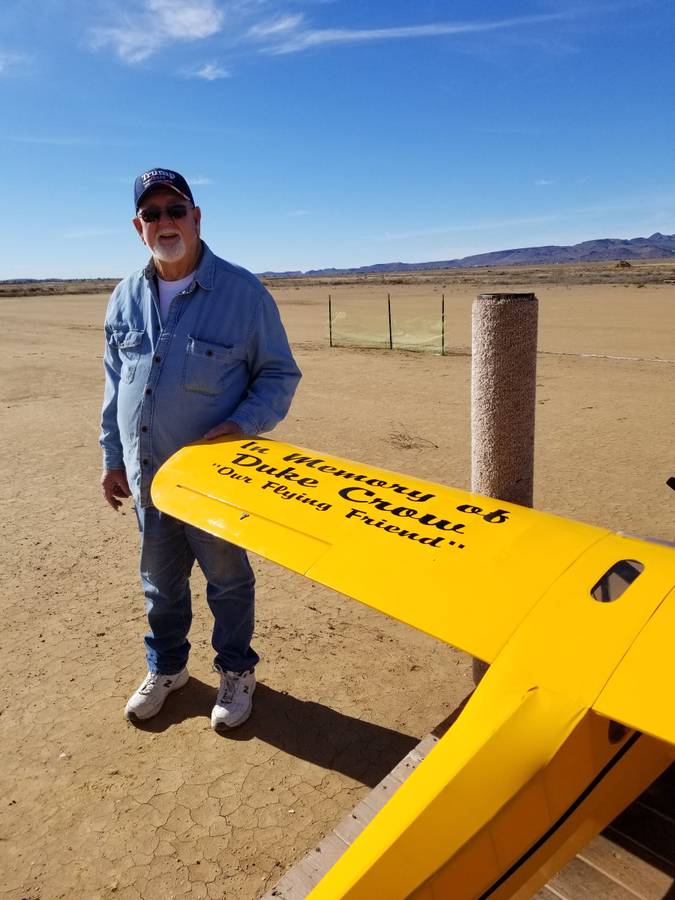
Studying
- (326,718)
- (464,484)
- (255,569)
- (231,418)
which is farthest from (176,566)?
(464,484)

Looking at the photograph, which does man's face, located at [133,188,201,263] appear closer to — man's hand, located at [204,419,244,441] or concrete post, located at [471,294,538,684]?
man's hand, located at [204,419,244,441]

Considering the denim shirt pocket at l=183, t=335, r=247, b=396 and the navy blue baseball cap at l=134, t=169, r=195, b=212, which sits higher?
the navy blue baseball cap at l=134, t=169, r=195, b=212

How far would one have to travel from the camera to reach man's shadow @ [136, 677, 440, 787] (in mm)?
3119

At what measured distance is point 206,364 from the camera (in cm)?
296

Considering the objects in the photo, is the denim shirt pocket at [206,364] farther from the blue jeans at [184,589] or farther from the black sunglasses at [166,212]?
the blue jeans at [184,589]

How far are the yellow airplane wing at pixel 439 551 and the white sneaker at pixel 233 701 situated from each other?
1.23 meters

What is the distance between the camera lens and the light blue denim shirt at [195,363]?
297 centimetres

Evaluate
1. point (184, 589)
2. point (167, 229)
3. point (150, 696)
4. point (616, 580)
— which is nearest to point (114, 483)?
point (184, 589)

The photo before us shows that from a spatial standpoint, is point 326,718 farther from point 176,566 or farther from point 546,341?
point 546,341

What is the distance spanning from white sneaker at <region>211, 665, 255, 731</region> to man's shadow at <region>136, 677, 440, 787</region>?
0.07 meters

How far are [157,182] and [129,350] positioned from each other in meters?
0.78

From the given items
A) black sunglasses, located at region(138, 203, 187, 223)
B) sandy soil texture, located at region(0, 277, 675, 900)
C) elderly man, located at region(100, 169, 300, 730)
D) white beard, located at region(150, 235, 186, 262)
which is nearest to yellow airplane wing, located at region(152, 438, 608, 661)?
elderly man, located at region(100, 169, 300, 730)

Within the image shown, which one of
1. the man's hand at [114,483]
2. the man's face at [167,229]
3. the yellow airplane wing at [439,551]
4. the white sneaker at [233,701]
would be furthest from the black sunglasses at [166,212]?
the white sneaker at [233,701]

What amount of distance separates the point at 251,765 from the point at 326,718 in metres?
0.49
